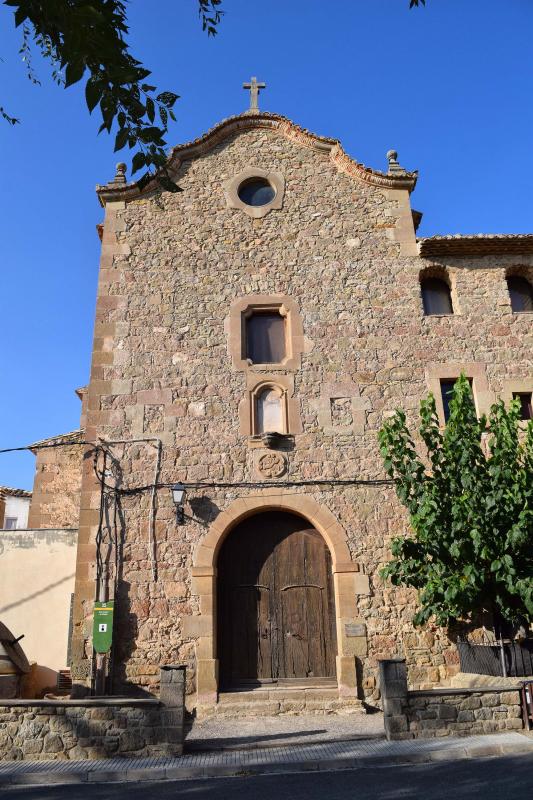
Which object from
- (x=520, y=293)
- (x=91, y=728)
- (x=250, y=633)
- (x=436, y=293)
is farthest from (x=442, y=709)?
(x=520, y=293)

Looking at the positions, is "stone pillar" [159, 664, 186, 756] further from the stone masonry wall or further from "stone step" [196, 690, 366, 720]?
the stone masonry wall

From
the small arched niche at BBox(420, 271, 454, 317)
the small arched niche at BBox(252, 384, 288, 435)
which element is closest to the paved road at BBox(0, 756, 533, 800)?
the small arched niche at BBox(252, 384, 288, 435)

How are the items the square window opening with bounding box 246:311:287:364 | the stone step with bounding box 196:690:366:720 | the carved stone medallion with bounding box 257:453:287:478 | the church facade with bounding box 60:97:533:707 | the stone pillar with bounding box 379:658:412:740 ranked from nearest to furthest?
the stone pillar with bounding box 379:658:412:740 < the stone step with bounding box 196:690:366:720 < the church facade with bounding box 60:97:533:707 < the carved stone medallion with bounding box 257:453:287:478 < the square window opening with bounding box 246:311:287:364

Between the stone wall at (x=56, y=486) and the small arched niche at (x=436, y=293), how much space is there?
7717mm

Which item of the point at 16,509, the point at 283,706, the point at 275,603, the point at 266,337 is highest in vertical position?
the point at 266,337

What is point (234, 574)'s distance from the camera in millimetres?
10695

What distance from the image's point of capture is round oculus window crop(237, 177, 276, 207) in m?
13.3

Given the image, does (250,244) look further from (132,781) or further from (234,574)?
(132,781)

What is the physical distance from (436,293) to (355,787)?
945 centimetres

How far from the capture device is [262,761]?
6551 millimetres

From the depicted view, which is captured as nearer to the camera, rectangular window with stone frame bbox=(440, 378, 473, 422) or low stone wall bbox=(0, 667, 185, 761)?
low stone wall bbox=(0, 667, 185, 761)

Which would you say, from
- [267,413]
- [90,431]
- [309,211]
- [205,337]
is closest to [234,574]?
[267,413]

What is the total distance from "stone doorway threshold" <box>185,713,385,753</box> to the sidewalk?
33 cm

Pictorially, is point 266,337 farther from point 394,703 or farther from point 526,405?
point 394,703
